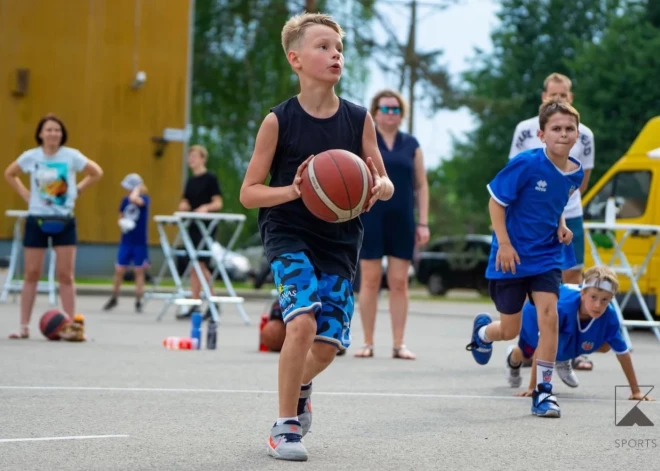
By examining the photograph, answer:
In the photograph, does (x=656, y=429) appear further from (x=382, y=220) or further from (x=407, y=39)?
(x=407, y=39)

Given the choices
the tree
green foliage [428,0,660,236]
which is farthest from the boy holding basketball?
the tree

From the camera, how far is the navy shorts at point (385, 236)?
11.2 m

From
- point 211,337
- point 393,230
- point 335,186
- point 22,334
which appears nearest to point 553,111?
point 335,186

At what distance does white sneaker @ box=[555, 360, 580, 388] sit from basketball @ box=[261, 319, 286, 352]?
336 centimetres

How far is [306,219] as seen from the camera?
601 centimetres

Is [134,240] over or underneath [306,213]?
underneath

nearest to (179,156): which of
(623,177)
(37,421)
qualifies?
(623,177)

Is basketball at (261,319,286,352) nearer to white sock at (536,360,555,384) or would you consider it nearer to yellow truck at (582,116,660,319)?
white sock at (536,360,555,384)

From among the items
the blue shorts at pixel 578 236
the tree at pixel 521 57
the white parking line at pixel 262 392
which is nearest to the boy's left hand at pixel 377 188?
the white parking line at pixel 262 392

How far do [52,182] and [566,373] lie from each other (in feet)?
17.6

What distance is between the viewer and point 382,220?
11211mm

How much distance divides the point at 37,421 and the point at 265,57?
3528 cm

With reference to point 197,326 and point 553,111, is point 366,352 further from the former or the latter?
point 553,111

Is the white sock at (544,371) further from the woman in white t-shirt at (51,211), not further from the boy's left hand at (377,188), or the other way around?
the woman in white t-shirt at (51,211)
